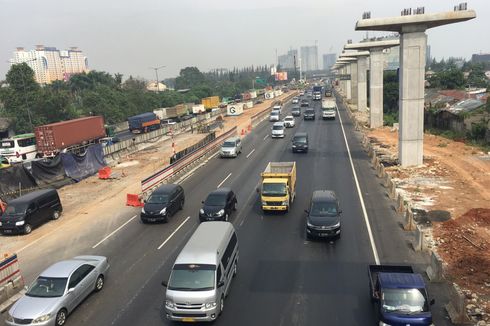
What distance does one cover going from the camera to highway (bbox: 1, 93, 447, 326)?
14969 mm

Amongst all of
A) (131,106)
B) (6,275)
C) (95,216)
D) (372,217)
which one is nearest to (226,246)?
(6,275)

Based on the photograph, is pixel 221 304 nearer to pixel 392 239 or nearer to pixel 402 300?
pixel 402 300

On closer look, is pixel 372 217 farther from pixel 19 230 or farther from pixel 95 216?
pixel 19 230

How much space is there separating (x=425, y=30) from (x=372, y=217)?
19.5m

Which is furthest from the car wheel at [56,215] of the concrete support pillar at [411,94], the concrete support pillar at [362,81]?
the concrete support pillar at [362,81]

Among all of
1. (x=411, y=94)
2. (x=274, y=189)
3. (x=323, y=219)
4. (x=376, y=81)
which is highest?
(x=376, y=81)

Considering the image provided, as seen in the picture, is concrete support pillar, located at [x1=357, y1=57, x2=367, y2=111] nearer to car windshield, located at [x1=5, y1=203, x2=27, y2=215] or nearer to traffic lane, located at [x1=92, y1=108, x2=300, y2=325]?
traffic lane, located at [x1=92, y1=108, x2=300, y2=325]

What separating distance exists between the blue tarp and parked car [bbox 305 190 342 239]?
25084 millimetres

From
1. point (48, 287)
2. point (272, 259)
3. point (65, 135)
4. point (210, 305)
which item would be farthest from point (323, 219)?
point (65, 135)

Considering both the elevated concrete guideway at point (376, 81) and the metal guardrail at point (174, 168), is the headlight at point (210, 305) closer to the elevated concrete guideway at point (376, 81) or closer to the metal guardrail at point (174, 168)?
the metal guardrail at point (174, 168)

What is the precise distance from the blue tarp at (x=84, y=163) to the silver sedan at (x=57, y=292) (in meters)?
22.6

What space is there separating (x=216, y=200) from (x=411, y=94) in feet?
68.6

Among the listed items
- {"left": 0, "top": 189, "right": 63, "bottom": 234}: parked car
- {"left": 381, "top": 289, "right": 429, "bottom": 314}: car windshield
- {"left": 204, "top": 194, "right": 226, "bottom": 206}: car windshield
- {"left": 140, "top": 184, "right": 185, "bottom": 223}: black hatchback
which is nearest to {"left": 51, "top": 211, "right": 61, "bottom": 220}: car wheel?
{"left": 0, "top": 189, "right": 63, "bottom": 234}: parked car

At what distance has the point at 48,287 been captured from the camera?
15.4m
